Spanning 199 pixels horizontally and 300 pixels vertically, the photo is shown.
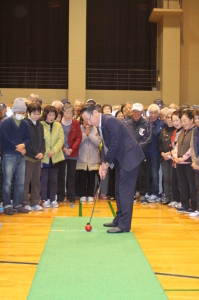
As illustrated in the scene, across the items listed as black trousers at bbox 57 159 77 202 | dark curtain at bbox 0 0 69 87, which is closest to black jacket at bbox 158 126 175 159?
black trousers at bbox 57 159 77 202

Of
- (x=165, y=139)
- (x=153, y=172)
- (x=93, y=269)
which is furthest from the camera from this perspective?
(x=153, y=172)

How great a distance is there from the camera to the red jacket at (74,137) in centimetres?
769

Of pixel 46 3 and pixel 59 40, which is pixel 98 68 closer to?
pixel 59 40

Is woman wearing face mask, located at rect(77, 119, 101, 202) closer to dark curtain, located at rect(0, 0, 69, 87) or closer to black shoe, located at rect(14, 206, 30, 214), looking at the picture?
black shoe, located at rect(14, 206, 30, 214)

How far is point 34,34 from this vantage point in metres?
15.8

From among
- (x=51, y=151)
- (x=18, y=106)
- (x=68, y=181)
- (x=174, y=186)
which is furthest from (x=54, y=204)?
(x=174, y=186)

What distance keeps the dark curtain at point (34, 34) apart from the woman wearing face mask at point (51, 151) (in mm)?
8787

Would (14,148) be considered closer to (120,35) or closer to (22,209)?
(22,209)

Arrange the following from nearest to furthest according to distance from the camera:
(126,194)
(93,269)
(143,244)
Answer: (93,269)
(143,244)
(126,194)

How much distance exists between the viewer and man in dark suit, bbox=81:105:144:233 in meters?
5.12

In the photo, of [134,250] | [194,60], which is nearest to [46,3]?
[194,60]

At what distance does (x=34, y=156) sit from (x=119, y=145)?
2037 millimetres

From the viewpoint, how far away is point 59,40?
15.8 metres

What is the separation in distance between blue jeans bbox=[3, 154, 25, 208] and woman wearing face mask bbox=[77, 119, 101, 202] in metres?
1.48
